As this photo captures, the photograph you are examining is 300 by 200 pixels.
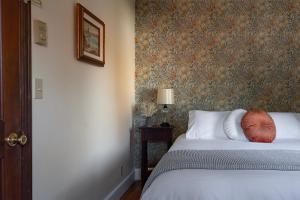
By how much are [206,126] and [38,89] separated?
82.5 inches

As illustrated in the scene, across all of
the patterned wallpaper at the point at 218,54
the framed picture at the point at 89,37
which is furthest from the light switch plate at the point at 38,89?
the patterned wallpaper at the point at 218,54

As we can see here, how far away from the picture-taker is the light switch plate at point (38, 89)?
1875mm

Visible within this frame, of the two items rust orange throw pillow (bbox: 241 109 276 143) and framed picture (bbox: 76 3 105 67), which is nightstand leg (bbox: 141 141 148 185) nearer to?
rust orange throw pillow (bbox: 241 109 276 143)

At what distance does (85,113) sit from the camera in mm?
2662

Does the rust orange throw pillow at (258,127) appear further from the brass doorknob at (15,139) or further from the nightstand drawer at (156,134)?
the brass doorknob at (15,139)

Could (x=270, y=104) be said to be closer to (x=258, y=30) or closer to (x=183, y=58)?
(x=258, y=30)

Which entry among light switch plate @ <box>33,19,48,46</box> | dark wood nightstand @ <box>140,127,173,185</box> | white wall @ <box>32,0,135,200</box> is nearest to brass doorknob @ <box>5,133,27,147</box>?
white wall @ <box>32,0,135,200</box>

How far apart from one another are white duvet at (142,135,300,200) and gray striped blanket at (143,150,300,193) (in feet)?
0.18

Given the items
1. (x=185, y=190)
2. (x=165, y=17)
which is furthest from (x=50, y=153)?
(x=165, y=17)

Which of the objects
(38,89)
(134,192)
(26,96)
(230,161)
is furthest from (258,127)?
(26,96)

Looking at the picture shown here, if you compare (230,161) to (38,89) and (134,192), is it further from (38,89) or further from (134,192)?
(134,192)

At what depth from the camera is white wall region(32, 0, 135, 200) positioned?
1.99 meters

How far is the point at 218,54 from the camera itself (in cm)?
416

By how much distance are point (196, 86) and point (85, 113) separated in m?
1.87
